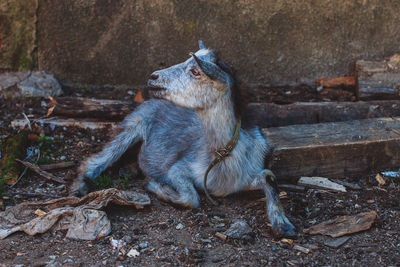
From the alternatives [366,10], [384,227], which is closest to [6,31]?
[366,10]

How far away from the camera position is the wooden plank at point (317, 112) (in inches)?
196

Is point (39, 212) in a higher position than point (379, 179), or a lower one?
higher

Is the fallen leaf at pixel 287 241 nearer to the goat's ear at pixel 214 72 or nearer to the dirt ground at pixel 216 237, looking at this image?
the dirt ground at pixel 216 237

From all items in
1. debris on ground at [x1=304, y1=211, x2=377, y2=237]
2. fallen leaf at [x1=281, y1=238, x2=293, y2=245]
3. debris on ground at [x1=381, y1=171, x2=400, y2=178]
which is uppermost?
debris on ground at [x1=304, y1=211, x2=377, y2=237]

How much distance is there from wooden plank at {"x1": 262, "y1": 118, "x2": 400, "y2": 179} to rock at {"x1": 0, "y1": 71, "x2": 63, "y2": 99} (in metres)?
2.89

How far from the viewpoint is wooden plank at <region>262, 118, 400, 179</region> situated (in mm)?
4289

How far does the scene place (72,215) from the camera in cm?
368

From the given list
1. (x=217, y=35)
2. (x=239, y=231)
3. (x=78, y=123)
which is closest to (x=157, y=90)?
(x=239, y=231)

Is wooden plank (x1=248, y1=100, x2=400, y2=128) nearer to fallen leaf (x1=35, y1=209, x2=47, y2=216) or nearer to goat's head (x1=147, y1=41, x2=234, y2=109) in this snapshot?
goat's head (x1=147, y1=41, x2=234, y2=109)

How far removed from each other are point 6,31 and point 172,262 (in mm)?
4102

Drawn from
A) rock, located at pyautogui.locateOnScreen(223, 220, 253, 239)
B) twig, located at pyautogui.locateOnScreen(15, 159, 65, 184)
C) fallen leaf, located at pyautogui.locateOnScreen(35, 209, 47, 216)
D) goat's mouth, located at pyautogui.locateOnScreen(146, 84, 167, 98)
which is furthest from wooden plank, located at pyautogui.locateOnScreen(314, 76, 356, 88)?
fallen leaf, located at pyautogui.locateOnScreen(35, 209, 47, 216)

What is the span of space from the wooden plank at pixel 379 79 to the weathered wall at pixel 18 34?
4.08 meters

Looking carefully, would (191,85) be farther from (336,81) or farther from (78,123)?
(336,81)

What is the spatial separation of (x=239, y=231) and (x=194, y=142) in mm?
1219
